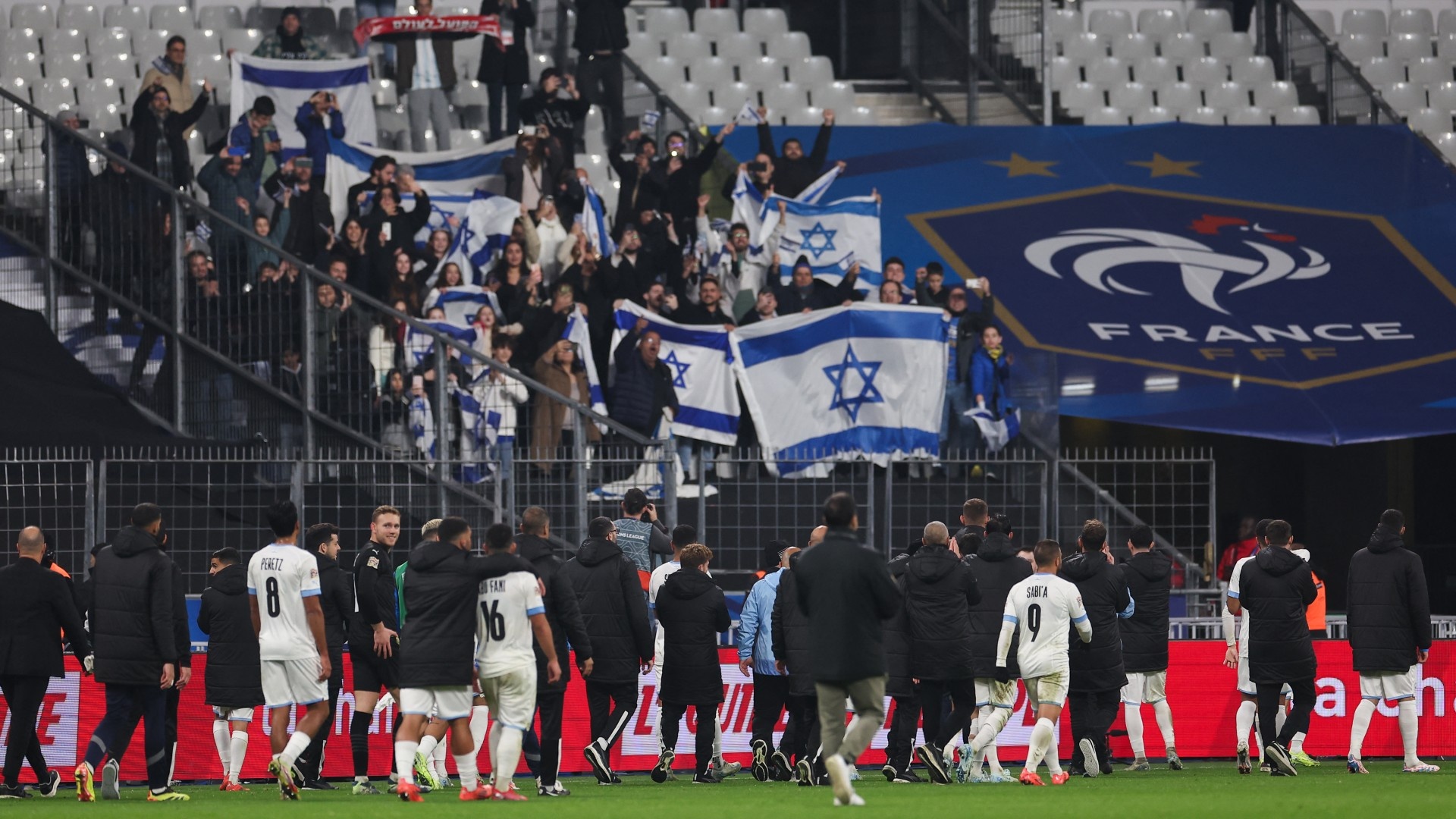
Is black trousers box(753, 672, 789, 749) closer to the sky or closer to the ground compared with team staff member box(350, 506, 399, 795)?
closer to the ground

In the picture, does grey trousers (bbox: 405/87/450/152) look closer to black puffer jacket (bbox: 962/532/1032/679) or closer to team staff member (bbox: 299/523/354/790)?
team staff member (bbox: 299/523/354/790)

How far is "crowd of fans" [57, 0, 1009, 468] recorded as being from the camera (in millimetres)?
18781

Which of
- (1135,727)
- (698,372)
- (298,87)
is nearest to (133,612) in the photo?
(1135,727)

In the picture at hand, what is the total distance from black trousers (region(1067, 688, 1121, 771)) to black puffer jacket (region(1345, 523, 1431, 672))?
181 centimetres

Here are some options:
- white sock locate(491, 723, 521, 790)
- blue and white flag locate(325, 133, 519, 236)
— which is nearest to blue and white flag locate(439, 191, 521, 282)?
blue and white flag locate(325, 133, 519, 236)

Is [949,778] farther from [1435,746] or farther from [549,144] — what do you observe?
[549,144]

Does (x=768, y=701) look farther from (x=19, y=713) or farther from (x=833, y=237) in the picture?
(x=833, y=237)

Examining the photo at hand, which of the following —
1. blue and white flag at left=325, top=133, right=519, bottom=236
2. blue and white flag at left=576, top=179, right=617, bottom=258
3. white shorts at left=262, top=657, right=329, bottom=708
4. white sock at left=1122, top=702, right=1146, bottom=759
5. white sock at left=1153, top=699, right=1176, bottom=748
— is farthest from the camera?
blue and white flag at left=325, top=133, right=519, bottom=236

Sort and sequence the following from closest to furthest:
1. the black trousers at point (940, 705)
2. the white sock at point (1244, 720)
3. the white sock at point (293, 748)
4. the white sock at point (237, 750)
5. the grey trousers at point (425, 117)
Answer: the white sock at point (293, 748) → the white sock at point (237, 750) → the black trousers at point (940, 705) → the white sock at point (1244, 720) → the grey trousers at point (425, 117)

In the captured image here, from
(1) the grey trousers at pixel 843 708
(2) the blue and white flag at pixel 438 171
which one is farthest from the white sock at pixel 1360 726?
(2) the blue and white flag at pixel 438 171

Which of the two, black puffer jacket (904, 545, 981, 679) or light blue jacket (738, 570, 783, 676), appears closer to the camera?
black puffer jacket (904, 545, 981, 679)

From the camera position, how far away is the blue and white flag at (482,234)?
21516 mm

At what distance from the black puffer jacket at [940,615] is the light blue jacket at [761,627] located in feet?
3.48

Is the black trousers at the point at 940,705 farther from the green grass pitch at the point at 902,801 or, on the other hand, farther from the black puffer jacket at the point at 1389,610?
the black puffer jacket at the point at 1389,610
